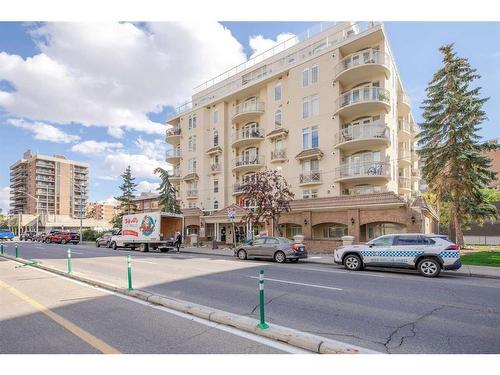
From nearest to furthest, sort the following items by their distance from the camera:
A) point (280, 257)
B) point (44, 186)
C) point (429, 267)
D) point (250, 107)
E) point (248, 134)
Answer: point (429, 267) → point (280, 257) → point (250, 107) → point (248, 134) → point (44, 186)

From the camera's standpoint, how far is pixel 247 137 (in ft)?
113

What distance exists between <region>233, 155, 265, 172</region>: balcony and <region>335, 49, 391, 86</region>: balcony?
35.3 feet

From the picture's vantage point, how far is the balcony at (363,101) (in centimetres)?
2548

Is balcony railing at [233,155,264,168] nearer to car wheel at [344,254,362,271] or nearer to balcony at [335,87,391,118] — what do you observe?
balcony at [335,87,391,118]

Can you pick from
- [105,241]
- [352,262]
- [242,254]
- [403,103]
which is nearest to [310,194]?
[242,254]

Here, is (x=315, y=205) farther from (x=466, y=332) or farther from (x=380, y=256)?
(x=466, y=332)

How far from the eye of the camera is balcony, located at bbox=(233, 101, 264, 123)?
34.1 m

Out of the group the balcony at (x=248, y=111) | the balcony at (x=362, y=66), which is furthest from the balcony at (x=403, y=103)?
the balcony at (x=248, y=111)

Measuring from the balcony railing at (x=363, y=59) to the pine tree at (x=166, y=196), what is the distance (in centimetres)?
2275

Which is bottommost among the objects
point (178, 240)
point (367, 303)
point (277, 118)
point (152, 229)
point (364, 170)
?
point (367, 303)

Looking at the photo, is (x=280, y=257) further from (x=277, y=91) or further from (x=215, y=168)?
(x=215, y=168)

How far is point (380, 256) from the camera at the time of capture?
13.9m

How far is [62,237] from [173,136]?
19531 mm

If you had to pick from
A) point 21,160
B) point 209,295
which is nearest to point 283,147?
point 209,295
